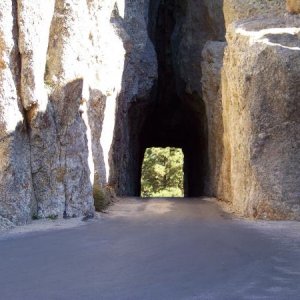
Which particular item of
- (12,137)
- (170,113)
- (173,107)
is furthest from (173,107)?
(12,137)

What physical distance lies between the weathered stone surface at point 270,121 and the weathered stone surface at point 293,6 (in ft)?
1.23

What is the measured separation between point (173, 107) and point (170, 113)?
0.47m

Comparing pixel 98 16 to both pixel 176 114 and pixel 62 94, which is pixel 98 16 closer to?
pixel 62 94

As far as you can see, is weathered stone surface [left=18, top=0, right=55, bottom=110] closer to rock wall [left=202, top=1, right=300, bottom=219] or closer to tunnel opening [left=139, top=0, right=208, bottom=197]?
rock wall [left=202, top=1, right=300, bottom=219]

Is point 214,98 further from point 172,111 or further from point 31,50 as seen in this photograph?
point 31,50

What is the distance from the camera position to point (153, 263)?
17.5 ft

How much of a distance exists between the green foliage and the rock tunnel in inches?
292

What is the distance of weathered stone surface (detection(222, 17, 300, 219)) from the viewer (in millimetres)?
10031

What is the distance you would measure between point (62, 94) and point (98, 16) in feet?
16.5

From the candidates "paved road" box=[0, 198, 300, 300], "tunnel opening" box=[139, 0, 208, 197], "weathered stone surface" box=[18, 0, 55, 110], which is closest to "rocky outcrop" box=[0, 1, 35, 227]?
"weathered stone surface" box=[18, 0, 55, 110]

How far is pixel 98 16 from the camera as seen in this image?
1500cm

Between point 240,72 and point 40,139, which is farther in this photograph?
point 240,72

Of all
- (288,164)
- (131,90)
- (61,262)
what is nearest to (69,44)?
(288,164)

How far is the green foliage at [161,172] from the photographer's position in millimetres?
38531
